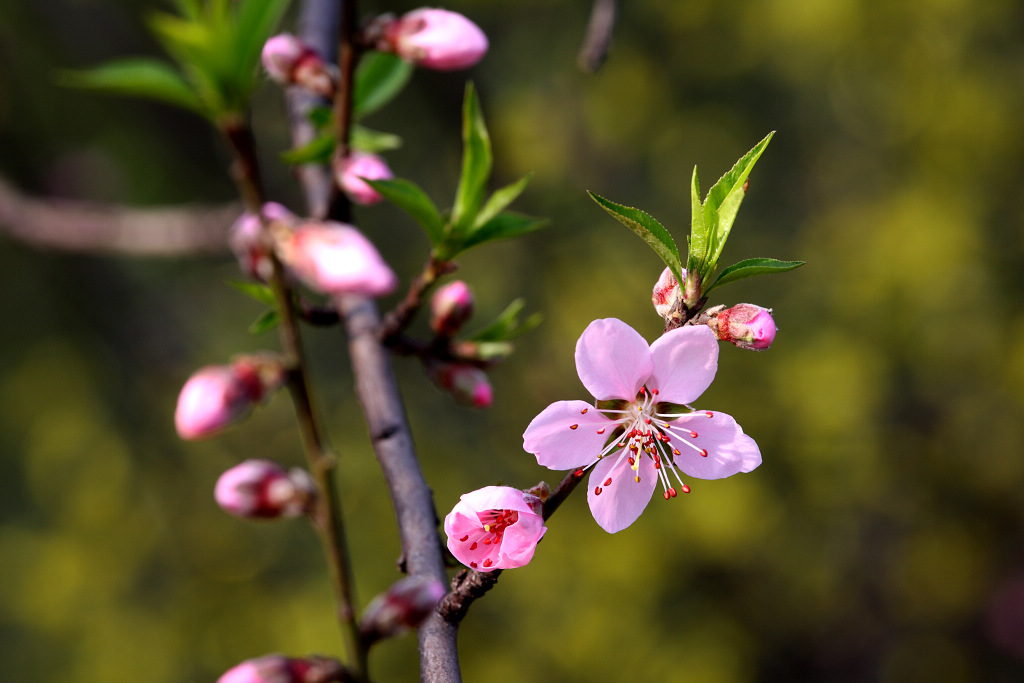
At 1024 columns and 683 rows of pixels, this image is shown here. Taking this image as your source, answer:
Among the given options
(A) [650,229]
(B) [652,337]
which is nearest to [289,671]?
(A) [650,229]

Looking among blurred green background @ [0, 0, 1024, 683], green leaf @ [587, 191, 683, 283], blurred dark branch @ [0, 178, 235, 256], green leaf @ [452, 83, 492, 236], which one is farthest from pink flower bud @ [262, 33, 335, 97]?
blurred green background @ [0, 0, 1024, 683]

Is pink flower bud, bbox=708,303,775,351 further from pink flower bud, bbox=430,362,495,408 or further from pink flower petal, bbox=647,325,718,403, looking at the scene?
pink flower bud, bbox=430,362,495,408

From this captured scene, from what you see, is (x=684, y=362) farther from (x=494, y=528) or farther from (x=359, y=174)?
(x=359, y=174)

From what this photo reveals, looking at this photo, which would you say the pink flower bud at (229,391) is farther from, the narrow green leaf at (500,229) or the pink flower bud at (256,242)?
the narrow green leaf at (500,229)

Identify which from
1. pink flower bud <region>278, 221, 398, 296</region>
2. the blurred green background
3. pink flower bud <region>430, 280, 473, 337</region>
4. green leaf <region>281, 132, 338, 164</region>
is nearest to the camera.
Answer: pink flower bud <region>278, 221, 398, 296</region>

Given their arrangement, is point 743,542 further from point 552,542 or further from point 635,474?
point 635,474

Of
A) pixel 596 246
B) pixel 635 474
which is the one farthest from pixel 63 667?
pixel 635 474
